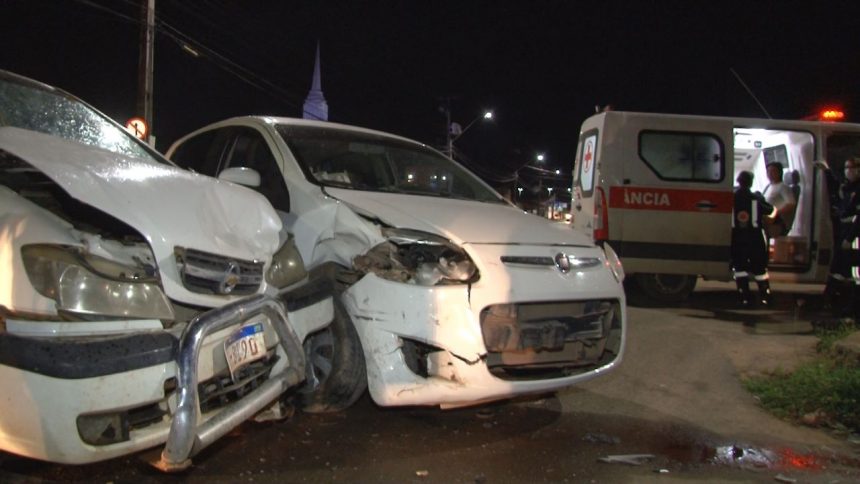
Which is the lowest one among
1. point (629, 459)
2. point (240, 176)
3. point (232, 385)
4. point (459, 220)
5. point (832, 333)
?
point (629, 459)

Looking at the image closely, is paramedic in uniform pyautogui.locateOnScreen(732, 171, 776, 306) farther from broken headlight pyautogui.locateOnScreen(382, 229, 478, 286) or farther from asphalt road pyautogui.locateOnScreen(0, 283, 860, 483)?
broken headlight pyautogui.locateOnScreen(382, 229, 478, 286)

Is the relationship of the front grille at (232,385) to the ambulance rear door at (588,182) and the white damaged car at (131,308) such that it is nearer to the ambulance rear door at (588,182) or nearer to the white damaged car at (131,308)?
the white damaged car at (131,308)

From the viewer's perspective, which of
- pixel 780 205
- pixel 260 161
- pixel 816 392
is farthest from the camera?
pixel 780 205

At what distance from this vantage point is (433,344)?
10.4ft

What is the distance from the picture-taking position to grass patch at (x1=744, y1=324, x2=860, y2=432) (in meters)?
4.01

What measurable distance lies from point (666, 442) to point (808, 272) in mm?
5673

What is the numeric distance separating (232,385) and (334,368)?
0.92 m

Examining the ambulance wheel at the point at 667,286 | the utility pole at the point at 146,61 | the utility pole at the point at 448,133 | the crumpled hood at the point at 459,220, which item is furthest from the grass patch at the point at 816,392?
the utility pole at the point at 448,133

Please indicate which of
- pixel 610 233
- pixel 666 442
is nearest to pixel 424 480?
pixel 666 442

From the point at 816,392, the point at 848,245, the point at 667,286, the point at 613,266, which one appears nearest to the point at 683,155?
the point at 667,286

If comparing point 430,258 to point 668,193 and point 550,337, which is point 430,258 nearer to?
point 550,337

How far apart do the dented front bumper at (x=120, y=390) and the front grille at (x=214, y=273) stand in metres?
0.15

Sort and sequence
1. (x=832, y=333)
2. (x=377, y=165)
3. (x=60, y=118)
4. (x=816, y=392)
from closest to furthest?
1. (x=60, y=118)
2. (x=816, y=392)
3. (x=377, y=165)
4. (x=832, y=333)

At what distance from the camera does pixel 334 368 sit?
351 cm
